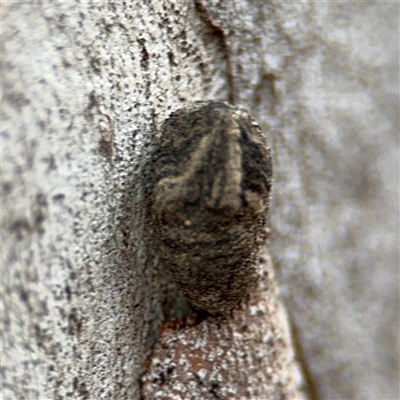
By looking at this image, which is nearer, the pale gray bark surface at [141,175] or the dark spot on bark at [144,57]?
the pale gray bark surface at [141,175]

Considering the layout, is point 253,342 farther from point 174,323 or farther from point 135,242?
point 135,242

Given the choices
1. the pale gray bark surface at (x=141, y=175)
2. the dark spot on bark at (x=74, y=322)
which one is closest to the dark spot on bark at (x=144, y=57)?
the pale gray bark surface at (x=141, y=175)

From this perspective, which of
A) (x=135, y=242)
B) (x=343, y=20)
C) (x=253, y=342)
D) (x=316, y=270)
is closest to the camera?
(x=135, y=242)

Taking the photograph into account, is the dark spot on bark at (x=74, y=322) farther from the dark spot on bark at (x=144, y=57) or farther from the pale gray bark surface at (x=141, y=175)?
the dark spot on bark at (x=144, y=57)

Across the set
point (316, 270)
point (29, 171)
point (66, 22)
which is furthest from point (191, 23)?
point (316, 270)

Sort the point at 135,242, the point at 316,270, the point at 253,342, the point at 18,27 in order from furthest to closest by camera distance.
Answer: the point at 316,270, the point at 253,342, the point at 135,242, the point at 18,27

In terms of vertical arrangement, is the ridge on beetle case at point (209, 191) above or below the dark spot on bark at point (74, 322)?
above

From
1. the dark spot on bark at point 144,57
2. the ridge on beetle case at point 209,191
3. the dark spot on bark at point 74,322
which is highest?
the dark spot on bark at point 144,57

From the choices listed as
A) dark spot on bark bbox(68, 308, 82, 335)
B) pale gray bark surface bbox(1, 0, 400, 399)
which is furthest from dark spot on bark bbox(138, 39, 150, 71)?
dark spot on bark bbox(68, 308, 82, 335)

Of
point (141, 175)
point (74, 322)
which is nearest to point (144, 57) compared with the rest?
point (141, 175)
